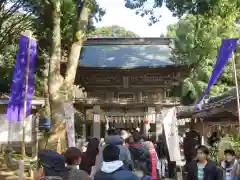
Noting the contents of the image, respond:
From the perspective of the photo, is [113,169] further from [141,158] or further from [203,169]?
[141,158]

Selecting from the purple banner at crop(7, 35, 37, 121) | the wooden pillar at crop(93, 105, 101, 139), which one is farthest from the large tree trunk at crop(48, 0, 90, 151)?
the wooden pillar at crop(93, 105, 101, 139)

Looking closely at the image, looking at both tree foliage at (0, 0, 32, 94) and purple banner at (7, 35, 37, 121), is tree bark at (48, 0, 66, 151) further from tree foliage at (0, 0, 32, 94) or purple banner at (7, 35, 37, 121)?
tree foliage at (0, 0, 32, 94)

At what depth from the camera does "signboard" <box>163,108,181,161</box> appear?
340 inches

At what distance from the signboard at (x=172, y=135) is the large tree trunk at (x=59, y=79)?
3.03 meters

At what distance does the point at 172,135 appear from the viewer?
346 inches

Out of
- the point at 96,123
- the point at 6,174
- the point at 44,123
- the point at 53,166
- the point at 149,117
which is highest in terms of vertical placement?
the point at 53,166

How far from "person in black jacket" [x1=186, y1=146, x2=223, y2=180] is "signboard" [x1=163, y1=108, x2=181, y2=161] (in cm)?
357

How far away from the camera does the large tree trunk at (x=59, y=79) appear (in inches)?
407

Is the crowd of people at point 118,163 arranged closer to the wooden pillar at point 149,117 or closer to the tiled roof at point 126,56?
the wooden pillar at point 149,117

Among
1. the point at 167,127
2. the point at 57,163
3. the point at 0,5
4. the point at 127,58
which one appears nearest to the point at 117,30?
the point at 127,58

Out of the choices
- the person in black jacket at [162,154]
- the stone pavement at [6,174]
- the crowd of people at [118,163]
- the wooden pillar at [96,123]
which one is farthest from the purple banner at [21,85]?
the wooden pillar at [96,123]

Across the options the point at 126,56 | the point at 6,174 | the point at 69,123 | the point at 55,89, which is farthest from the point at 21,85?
the point at 126,56

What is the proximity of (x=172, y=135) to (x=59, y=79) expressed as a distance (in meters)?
3.84

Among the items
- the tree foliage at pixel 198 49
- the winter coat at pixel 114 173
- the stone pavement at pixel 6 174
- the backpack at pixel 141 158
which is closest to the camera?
the winter coat at pixel 114 173
